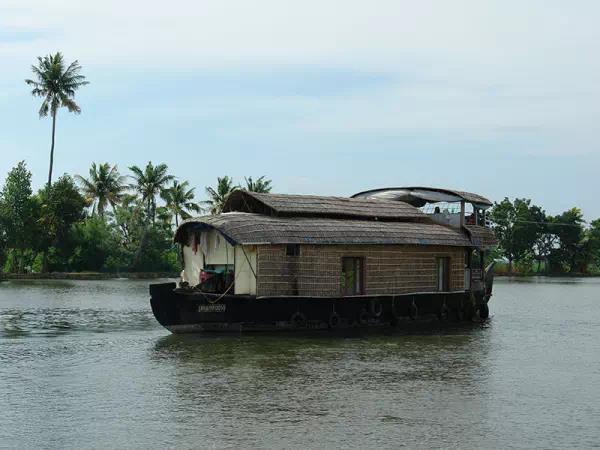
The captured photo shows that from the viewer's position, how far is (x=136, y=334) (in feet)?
80.2

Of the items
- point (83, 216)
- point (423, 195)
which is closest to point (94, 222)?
point (83, 216)

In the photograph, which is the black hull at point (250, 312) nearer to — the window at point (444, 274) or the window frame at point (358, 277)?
the window frame at point (358, 277)

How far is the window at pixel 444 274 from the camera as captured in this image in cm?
2769

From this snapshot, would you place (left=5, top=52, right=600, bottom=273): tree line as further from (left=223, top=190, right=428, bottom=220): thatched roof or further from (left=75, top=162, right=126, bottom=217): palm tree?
(left=223, top=190, right=428, bottom=220): thatched roof

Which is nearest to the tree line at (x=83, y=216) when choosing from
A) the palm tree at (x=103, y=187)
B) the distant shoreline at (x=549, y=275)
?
the palm tree at (x=103, y=187)

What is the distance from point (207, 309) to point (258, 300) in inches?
55.0

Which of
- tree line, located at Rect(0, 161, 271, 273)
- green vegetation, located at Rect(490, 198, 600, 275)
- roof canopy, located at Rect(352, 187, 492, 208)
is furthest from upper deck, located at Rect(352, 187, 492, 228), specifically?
green vegetation, located at Rect(490, 198, 600, 275)

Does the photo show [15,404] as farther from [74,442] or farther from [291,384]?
[291,384]

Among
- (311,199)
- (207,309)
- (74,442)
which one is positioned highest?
(311,199)

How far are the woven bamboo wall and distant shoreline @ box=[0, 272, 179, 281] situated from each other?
135 ft

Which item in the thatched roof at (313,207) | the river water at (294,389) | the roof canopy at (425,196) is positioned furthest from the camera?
the roof canopy at (425,196)

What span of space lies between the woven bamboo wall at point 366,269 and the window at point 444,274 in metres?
0.13

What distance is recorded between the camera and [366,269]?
80.1 ft

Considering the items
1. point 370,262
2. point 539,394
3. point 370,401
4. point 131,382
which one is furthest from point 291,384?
point 370,262
